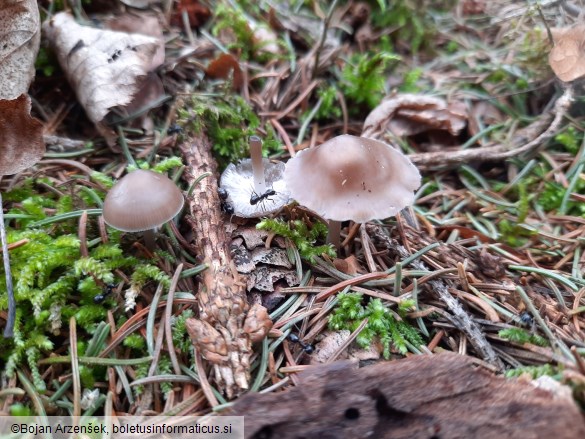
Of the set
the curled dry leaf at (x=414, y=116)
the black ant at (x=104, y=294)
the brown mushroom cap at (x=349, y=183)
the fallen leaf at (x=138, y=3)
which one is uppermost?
the fallen leaf at (x=138, y=3)

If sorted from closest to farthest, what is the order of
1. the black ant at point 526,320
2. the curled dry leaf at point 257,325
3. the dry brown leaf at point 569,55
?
the curled dry leaf at point 257,325 → the black ant at point 526,320 → the dry brown leaf at point 569,55

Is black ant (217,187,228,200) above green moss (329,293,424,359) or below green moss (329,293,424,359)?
above

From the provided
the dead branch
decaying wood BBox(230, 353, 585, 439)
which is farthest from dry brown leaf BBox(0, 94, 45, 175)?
the dead branch

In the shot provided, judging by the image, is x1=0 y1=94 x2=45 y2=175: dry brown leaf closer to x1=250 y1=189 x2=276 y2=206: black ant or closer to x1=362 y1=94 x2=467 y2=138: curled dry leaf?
x1=250 y1=189 x2=276 y2=206: black ant

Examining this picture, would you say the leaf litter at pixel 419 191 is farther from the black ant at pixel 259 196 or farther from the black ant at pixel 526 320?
the black ant at pixel 259 196

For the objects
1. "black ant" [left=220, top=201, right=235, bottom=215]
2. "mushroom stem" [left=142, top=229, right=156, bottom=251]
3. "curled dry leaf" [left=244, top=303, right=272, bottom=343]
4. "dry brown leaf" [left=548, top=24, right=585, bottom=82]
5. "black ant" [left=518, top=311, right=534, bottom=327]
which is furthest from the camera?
"dry brown leaf" [left=548, top=24, right=585, bottom=82]

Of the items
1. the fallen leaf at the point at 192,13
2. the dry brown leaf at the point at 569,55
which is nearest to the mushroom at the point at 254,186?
the fallen leaf at the point at 192,13
